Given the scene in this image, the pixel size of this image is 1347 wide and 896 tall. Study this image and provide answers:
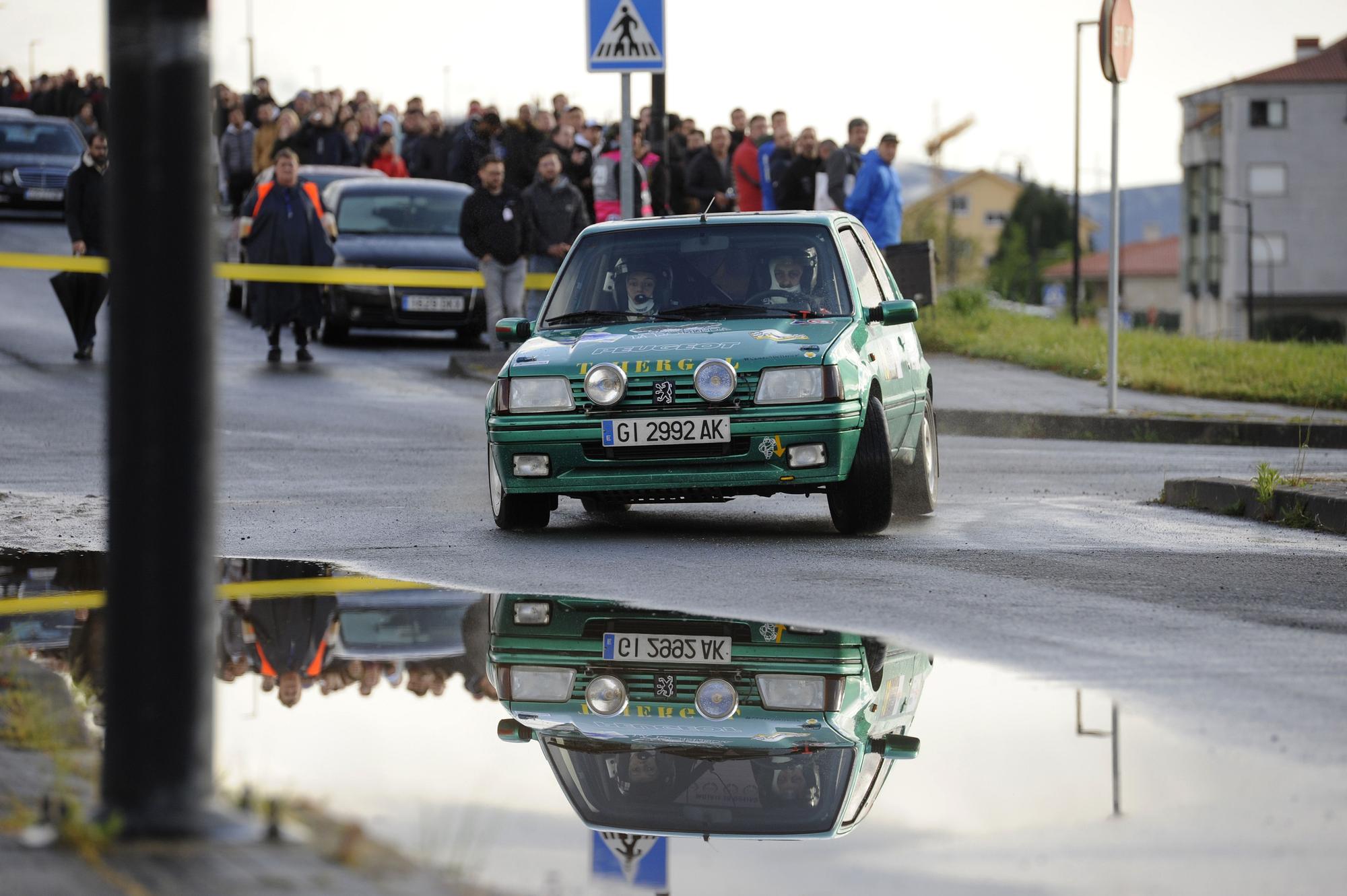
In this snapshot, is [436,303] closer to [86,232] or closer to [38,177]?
[86,232]

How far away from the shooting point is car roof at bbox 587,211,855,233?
36.5 feet

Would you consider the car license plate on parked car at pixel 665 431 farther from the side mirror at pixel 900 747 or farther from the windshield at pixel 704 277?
the side mirror at pixel 900 747

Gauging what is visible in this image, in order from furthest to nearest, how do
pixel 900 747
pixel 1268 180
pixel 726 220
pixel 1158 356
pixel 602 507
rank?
pixel 1268 180, pixel 1158 356, pixel 602 507, pixel 726 220, pixel 900 747

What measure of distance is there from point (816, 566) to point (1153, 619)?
1.91 meters

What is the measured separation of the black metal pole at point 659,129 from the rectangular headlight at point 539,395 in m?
9.14

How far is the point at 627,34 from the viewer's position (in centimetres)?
1573

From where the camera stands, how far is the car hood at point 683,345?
979cm

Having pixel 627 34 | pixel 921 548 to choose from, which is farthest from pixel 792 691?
pixel 627 34

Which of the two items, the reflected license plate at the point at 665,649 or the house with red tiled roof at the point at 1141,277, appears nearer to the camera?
the reflected license plate at the point at 665,649

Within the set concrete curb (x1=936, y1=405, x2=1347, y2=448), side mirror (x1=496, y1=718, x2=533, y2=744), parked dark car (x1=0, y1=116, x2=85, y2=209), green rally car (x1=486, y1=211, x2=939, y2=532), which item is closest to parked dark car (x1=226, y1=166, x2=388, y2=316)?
parked dark car (x1=0, y1=116, x2=85, y2=209)

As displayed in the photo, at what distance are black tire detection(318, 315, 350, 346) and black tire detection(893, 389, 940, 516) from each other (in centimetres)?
1254

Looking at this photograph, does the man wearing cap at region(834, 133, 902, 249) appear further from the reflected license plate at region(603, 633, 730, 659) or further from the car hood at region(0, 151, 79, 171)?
the car hood at region(0, 151, 79, 171)

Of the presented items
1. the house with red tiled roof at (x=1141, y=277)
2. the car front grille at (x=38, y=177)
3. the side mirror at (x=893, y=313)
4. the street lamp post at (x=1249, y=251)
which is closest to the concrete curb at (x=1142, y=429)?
the side mirror at (x=893, y=313)

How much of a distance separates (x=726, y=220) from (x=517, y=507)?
2.04m
